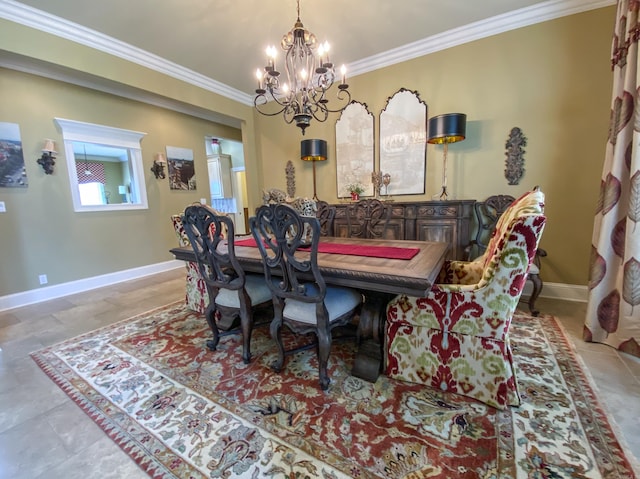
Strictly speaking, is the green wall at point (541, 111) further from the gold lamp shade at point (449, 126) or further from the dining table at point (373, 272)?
the dining table at point (373, 272)

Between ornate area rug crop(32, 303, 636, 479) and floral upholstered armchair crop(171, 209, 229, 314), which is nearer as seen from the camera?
ornate area rug crop(32, 303, 636, 479)

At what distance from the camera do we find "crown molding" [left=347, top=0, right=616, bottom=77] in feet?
8.66

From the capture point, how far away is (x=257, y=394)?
62.7 inches

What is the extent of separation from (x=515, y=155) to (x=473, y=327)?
8.04ft

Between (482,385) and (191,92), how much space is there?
4.65 metres

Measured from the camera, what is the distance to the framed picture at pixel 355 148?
374 cm

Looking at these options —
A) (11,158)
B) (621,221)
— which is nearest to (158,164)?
(11,158)

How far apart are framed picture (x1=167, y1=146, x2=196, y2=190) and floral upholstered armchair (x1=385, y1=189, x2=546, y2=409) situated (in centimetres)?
455

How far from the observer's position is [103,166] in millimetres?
4047

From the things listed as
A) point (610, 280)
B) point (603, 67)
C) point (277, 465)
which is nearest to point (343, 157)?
point (603, 67)

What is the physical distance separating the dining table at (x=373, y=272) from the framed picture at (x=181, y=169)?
3.03 meters

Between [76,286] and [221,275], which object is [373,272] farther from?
[76,286]

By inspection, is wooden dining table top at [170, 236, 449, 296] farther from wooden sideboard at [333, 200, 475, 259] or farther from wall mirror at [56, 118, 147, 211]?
wall mirror at [56, 118, 147, 211]

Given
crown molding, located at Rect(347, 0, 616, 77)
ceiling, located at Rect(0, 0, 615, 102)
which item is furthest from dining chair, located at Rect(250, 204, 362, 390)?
crown molding, located at Rect(347, 0, 616, 77)
